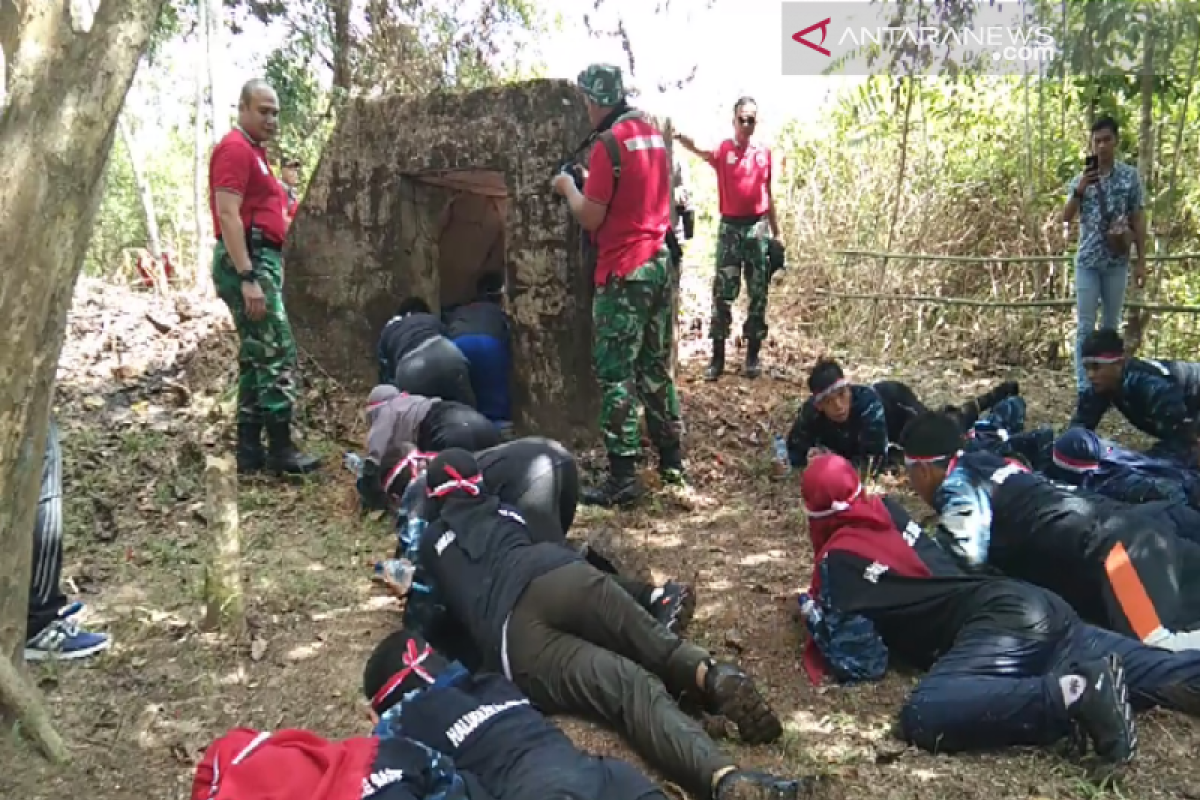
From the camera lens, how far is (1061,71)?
7.55 meters

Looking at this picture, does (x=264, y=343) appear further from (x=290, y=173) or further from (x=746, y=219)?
(x=290, y=173)

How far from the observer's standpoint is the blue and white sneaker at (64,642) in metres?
3.53

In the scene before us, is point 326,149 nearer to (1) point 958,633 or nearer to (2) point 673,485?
(2) point 673,485

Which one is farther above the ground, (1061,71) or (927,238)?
(1061,71)

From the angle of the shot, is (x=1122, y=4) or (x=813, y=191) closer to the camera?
(x=1122, y=4)

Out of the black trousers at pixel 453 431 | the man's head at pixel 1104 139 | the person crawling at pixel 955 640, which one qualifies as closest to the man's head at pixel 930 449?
the person crawling at pixel 955 640

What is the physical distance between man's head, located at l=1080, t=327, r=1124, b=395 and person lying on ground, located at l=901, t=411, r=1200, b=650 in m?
1.42

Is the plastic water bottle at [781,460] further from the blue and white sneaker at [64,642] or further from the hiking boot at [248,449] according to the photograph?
the blue and white sneaker at [64,642]

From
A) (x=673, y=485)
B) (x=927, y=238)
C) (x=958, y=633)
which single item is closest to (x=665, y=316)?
(x=673, y=485)

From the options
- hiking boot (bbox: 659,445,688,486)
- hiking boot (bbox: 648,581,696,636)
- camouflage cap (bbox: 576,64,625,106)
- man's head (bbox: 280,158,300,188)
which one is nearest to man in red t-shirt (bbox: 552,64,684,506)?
camouflage cap (bbox: 576,64,625,106)

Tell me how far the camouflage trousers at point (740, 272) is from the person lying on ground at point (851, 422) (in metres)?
1.64

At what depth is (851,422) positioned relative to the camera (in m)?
5.68

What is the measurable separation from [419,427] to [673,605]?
1.76m

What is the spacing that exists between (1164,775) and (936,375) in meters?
5.46
